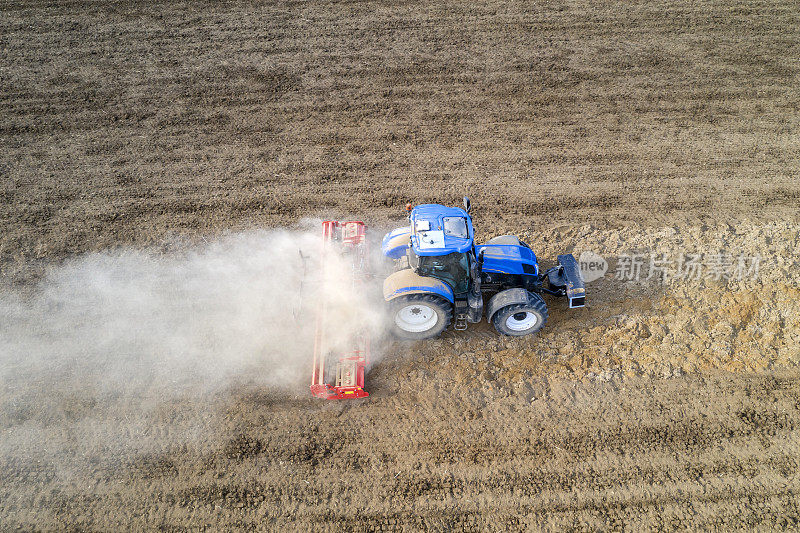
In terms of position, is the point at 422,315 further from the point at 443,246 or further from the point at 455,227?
the point at 455,227

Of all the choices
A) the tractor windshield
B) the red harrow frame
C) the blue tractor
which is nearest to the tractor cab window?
the blue tractor

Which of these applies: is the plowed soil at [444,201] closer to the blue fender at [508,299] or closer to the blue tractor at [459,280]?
the blue tractor at [459,280]

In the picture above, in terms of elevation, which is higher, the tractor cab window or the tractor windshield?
the tractor cab window

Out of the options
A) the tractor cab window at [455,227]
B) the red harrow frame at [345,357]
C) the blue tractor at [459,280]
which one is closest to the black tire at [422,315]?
the blue tractor at [459,280]

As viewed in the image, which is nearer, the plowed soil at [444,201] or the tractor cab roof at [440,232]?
the plowed soil at [444,201]

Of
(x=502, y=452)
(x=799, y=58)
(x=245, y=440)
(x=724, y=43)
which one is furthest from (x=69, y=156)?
(x=799, y=58)

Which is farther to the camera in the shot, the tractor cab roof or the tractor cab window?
the tractor cab window

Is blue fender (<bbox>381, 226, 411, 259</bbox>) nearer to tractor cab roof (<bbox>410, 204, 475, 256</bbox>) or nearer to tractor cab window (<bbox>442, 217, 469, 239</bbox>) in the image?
tractor cab roof (<bbox>410, 204, 475, 256</bbox>)

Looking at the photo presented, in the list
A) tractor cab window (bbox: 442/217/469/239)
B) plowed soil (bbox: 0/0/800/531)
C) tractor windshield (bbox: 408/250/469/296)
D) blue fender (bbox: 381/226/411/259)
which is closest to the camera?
plowed soil (bbox: 0/0/800/531)
